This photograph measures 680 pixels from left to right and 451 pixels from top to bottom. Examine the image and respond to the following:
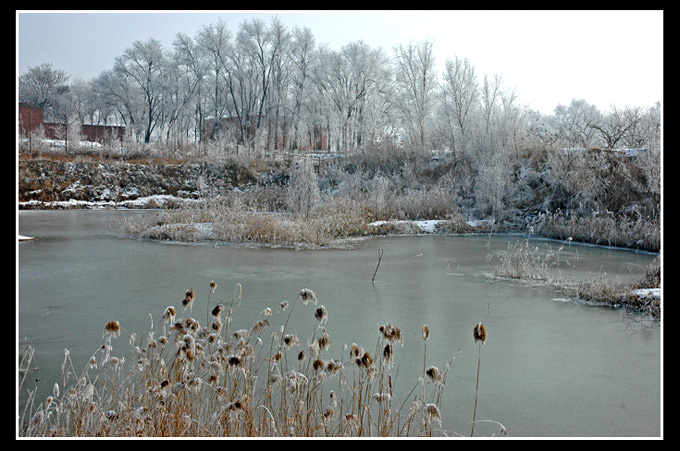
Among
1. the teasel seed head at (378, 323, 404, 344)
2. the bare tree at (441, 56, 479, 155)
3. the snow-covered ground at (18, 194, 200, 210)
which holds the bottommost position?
the teasel seed head at (378, 323, 404, 344)

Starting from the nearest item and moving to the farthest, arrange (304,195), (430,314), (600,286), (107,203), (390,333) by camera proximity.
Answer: (390,333)
(430,314)
(600,286)
(304,195)
(107,203)

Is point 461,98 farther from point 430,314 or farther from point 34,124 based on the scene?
point 34,124

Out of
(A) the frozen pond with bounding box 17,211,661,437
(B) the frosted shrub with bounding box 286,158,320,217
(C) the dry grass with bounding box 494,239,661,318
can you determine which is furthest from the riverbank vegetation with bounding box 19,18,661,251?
(C) the dry grass with bounding box 494,239,661,318

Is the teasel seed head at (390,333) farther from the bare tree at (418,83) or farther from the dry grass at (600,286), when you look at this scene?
the bare tree at (418,83)

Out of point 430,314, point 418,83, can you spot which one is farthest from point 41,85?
point 430,314

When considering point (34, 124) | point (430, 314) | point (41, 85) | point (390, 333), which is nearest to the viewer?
point (390, 333)

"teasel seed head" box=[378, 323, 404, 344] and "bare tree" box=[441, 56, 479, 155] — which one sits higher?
"bare tree" box=[441, 56, 479, 155]

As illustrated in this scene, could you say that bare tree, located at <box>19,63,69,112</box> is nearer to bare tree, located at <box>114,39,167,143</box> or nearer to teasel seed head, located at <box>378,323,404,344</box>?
bare tree, located at <box>114,39,167,143</box>

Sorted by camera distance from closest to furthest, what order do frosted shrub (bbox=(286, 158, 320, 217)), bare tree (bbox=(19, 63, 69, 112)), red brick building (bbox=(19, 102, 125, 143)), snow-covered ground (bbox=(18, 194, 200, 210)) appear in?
frosted shrub (bbox=(286, 158, 320, 217)) < snow-covered ground (bbox=(18, 194, 200, 210)) < bare tree (bbox=(19, 63, 69, 112)) < red brick building (bbox=(19, 102, 125, 143))

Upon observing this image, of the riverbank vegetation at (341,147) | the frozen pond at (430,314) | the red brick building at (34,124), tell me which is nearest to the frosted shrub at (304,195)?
the riverbank vegetation at (341,147)

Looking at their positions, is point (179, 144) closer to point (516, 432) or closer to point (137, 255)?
point (137, 255)
